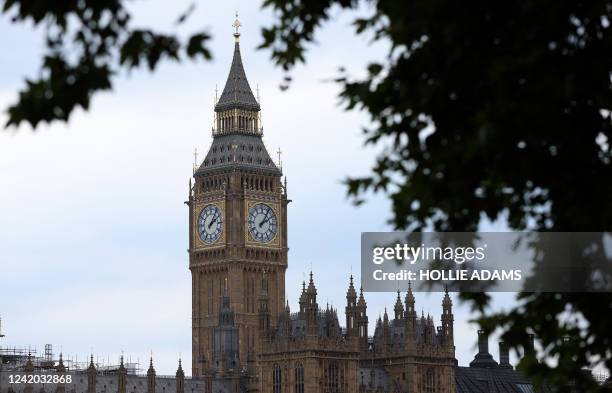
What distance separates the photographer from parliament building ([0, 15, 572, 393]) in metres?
152

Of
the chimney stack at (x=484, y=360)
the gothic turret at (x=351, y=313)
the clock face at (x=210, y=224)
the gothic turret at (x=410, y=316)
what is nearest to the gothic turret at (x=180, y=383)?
the gothic turret at (x=351, y=313)

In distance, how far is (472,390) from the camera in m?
171

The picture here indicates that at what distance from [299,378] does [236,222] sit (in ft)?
97.4

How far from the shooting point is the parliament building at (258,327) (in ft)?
497

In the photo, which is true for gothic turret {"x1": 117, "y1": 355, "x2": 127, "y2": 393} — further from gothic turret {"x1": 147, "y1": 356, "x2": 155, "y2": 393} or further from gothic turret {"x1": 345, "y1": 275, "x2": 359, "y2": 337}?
gothic turret {"x1": 345, "y1": 275, "x2": 359, "y2": 337}

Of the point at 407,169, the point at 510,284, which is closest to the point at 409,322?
the point at 510,284

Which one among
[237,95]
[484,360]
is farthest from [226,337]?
[484,360]

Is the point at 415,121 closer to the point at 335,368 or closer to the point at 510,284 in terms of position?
the point at 510,284

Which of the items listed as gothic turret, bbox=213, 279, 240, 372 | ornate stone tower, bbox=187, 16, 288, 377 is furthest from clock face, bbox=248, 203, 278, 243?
gothic turret, bbox=213, 279, 240, 372

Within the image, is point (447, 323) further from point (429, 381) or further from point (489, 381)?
point (489, 381)

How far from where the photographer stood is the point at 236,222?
176875 millimetres

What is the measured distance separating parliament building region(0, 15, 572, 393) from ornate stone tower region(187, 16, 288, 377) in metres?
0.10

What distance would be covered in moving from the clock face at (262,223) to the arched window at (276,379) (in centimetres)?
2797

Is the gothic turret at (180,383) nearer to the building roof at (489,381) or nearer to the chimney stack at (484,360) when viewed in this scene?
the building roof at (489,381)
